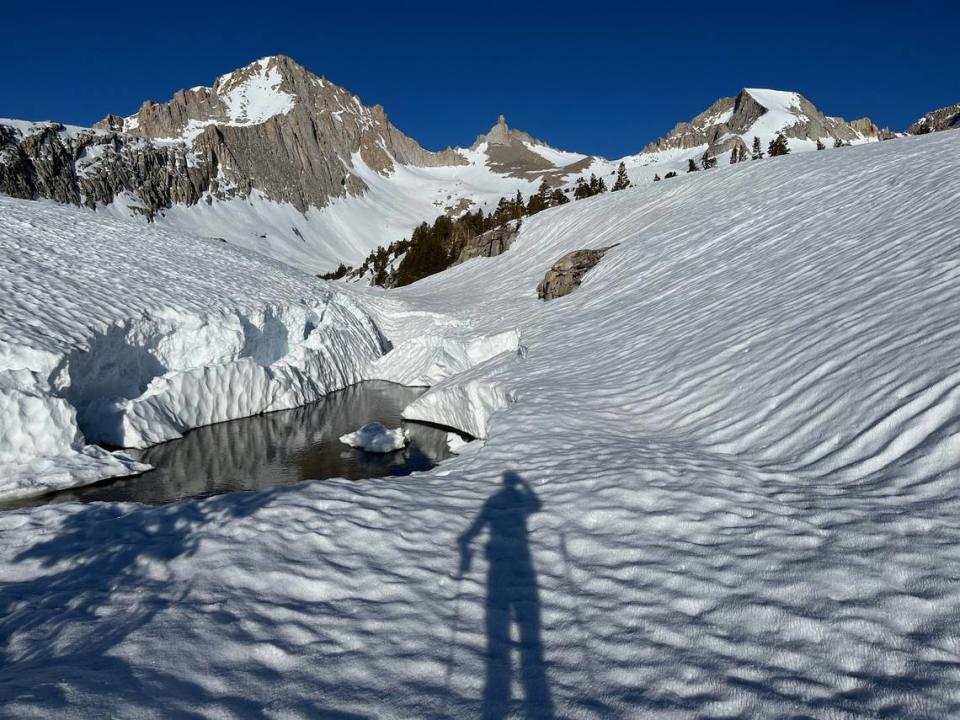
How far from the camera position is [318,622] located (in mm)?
4098

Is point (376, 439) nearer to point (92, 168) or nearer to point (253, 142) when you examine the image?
point (92, 168)

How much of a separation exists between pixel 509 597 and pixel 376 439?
10.4 m

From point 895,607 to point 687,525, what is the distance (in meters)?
1.77

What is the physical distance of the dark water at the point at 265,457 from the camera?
11.5m

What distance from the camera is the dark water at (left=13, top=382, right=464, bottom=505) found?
11539 millimetres

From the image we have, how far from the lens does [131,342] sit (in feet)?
49.8

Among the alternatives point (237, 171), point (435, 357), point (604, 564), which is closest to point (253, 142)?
point (237, 171)

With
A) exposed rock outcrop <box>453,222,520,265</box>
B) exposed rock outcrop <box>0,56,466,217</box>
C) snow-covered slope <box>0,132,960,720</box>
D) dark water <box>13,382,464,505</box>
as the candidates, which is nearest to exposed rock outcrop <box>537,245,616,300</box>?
dark water <box>13,382,464,505</box>

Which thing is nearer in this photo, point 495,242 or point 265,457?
point 265,457

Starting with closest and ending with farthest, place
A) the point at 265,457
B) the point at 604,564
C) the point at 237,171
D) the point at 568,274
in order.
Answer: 1. the point at 604,564
2. the point at 265,457
3. the point at 568,274
4. the point at 237,171

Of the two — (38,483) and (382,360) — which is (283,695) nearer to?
(38,483)

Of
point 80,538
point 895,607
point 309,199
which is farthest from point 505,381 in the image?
point 309,199

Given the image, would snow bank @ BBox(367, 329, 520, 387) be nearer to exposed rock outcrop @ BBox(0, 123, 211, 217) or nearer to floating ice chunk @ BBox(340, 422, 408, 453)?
floating ice chunk @ BBox(340, 422, 408, 453)

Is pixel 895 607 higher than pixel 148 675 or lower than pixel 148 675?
lower
